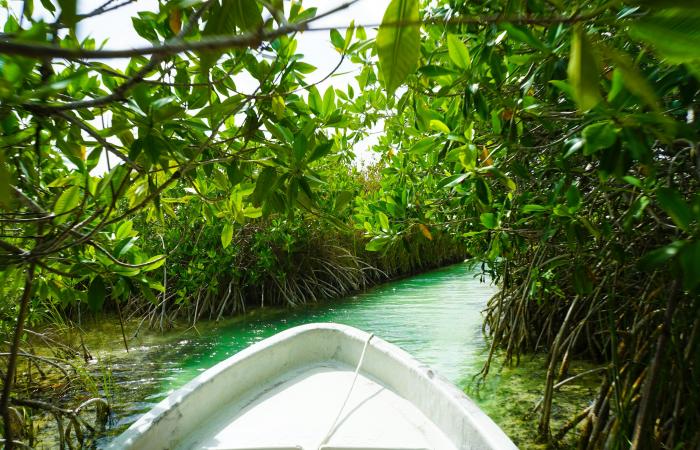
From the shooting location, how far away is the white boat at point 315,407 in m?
1.68

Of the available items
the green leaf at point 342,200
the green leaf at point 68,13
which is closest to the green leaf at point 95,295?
the green leaf at point 342,200

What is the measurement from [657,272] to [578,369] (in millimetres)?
1933

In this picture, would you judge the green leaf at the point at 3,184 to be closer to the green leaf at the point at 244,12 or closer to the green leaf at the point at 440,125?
the green leaf at the point at 244,12

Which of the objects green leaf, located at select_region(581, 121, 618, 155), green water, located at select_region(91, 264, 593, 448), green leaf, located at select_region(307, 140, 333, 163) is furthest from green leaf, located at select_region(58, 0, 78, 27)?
green water, located at select_region(91, 264, 593, 448)

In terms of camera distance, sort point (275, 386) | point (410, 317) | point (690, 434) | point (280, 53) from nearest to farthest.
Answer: point (280, 53) → point (690, 434) → point (275, 386) → point (410, 317)

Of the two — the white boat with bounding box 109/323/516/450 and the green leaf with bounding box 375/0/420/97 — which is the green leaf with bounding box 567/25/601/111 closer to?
the green leaf with bounding box 375/0/420/97

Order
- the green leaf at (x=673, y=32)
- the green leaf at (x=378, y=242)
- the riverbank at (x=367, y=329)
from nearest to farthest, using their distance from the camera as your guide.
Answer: the green leaf at (x=673, y=32) < the green leaf at (x=378, y=242) < the riverbank at (x=367, y=329)

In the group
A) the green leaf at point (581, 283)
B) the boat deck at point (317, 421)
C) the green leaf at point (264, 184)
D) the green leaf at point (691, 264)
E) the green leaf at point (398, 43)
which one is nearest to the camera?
the green leaf at point (398, 43)

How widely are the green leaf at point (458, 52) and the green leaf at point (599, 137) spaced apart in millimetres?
428

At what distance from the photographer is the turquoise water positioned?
3.70m

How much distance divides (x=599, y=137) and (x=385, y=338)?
442 cm

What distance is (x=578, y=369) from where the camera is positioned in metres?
3.61

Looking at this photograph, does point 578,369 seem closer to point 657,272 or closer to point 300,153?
point 657,272

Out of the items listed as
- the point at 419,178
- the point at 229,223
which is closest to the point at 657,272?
the point at 419,178
